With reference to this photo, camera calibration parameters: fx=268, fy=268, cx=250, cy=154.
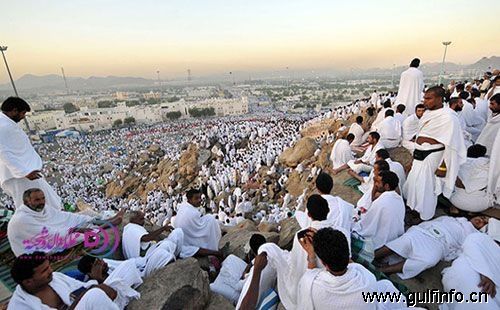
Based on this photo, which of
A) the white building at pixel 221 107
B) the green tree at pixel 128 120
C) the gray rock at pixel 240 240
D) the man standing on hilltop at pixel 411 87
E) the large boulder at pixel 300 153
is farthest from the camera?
the white building at pixel 221 107

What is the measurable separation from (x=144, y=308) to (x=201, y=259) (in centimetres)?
112

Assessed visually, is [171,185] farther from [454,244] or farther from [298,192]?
[454,244]

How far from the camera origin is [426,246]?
2445 mm

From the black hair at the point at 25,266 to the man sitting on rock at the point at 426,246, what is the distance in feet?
8.78

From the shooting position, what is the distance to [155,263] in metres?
2.46

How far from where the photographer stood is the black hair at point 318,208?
192 cm

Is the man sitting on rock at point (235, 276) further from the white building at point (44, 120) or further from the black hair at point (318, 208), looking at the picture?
the white building at point (44, 120)

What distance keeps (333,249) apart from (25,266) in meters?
1.80

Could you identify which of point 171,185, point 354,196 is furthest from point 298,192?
point 171,185

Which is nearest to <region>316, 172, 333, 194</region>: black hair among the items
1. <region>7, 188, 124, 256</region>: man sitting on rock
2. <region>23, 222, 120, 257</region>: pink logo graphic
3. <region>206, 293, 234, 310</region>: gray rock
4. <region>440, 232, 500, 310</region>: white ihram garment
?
<region>440, 232, 500, 310</region>: white ihram garment

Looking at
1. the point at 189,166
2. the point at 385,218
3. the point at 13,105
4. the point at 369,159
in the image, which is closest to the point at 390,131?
the point at 369,159

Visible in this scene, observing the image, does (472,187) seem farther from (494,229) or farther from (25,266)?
(25,266)

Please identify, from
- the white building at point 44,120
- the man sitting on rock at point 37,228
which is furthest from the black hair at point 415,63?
the white building at point 44,120

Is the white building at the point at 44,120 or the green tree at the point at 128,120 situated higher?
the white building at the point at 44,120
